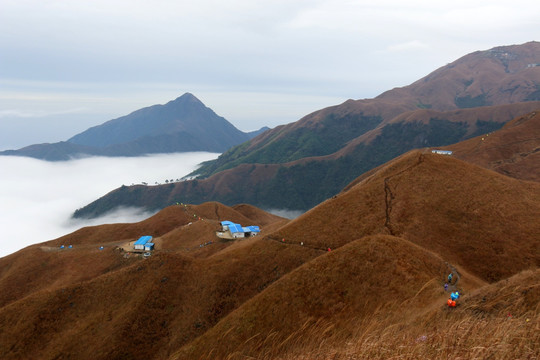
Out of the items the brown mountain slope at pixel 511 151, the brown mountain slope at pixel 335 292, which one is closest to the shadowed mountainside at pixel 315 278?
the brown mountain slope at pixel 335 292

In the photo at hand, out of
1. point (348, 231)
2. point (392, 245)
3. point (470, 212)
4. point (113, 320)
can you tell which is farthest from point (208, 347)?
point (470, 212)

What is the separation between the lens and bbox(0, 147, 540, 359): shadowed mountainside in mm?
38406

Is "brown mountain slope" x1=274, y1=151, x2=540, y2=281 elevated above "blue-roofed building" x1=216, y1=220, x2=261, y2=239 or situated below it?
above

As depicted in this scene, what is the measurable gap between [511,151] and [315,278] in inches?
6841

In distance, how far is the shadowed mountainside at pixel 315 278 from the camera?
38406 millimetres

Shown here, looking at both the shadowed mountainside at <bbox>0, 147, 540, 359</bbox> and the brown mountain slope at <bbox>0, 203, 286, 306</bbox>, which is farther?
the brown mountain slope at <bbox>0, 203, 286, 306</bbox>

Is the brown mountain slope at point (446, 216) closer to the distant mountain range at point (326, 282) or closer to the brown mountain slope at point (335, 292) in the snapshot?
the distant mountain range at point (326, 282)

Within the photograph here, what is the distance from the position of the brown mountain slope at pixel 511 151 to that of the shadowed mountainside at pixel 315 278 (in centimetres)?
8533

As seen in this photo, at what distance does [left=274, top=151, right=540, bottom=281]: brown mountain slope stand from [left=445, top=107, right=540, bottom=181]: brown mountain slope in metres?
81.1

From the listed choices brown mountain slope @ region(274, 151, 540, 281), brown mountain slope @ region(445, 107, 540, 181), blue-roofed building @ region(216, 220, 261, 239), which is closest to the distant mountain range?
brown mountain slope @ region(274, 151, 540, 281)

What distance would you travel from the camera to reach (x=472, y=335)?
348 inches

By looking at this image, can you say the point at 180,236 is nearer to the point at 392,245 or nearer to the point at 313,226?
the point at 313,226

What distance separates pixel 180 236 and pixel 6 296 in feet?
169

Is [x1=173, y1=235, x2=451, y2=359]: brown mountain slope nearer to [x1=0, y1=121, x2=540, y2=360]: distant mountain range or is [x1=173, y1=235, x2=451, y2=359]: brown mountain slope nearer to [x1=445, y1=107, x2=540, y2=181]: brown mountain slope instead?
[x1=0, y1=121, x2=540, y2=360]: distant mountain range
